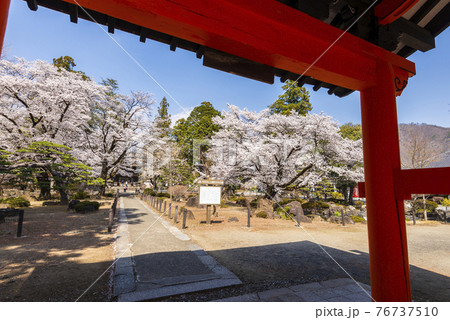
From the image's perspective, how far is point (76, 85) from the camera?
13.6 metres

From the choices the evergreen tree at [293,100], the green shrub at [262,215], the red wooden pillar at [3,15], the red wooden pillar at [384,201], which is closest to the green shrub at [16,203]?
the green shrub at [262,215]

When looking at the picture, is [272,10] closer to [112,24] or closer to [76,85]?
[112,24]

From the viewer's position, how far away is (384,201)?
230cm

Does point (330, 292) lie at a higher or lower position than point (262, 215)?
lower

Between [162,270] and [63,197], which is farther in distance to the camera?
[63,197]

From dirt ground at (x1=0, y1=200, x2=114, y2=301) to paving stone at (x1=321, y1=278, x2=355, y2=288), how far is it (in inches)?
140

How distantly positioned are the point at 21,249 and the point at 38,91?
440 inches

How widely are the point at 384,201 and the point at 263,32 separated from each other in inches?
86.7

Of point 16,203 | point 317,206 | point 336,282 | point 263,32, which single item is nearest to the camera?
point 263,32

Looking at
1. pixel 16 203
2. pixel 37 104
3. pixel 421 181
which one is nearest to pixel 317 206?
pixel 421 181

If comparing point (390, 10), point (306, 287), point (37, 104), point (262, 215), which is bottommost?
point (306, 287)

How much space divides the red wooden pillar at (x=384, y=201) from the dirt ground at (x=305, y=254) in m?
1.81

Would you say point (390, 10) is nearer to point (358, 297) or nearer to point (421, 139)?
point (358, 297)

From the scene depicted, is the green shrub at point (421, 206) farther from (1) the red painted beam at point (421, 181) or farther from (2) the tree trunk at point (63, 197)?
(2) the tree trunk at point (63, 197)
